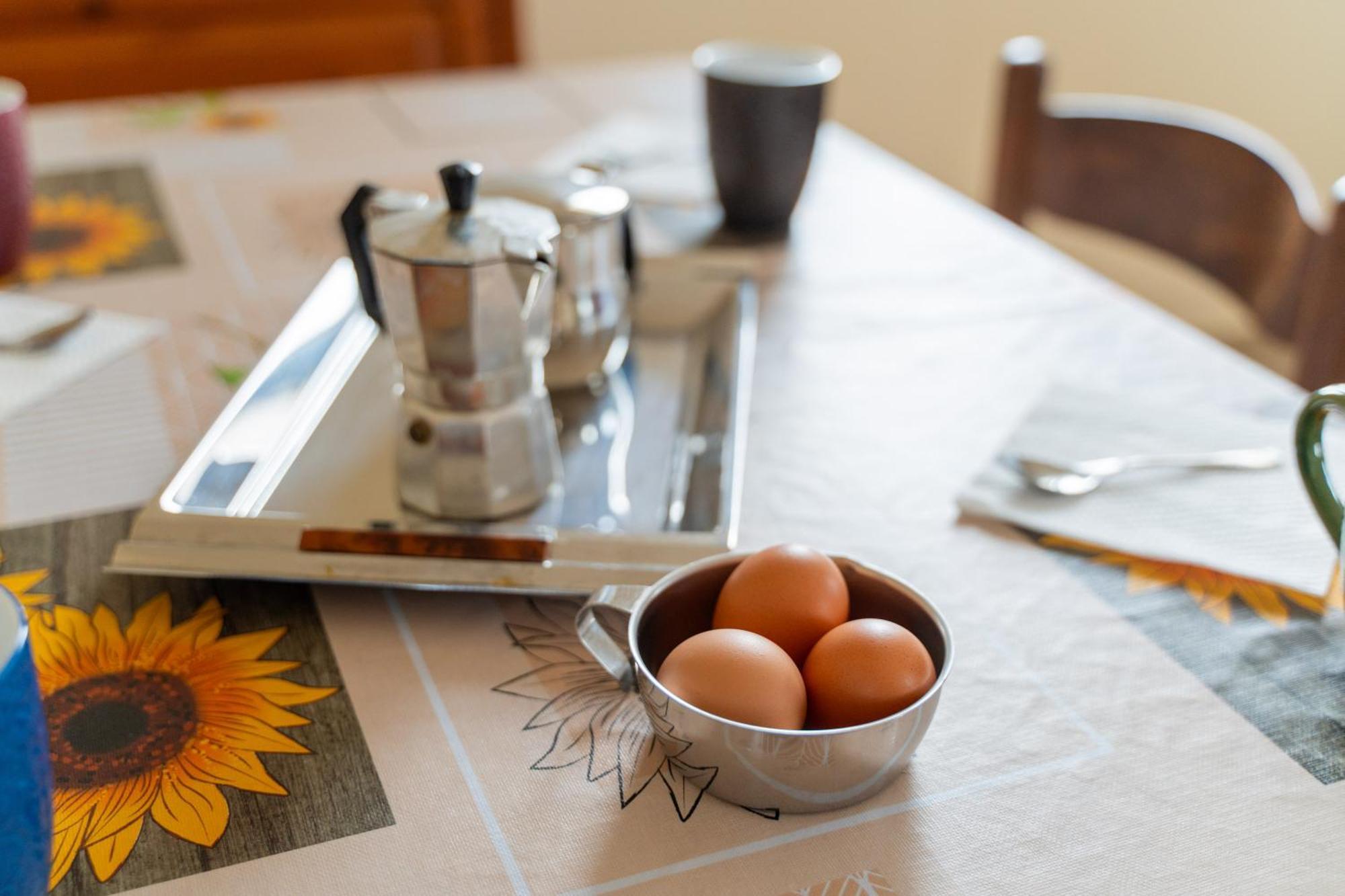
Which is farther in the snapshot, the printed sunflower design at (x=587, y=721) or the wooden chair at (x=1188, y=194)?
the wooden chair at (x=1188, y=194)

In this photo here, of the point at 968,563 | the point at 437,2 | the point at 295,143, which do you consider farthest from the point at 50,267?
the point at 437,2

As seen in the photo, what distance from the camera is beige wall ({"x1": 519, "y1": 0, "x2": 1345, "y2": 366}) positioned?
7.34 feet

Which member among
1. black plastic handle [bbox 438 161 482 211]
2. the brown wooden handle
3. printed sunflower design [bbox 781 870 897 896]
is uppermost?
black plastic handle [bbox 438 161 482 211]

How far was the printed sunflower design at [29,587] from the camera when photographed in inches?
21.6

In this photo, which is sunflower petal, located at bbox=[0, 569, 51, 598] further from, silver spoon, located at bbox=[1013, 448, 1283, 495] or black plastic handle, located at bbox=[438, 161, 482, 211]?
silver spoon, located at bbox=[1013, 448, 1283, 495]

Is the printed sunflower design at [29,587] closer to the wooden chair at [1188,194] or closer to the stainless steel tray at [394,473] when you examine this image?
the stainless steel tray at [394,473]

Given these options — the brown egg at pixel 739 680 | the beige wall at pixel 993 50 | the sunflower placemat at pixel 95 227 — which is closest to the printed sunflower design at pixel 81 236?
the sunflower placemat at pixel 95 227

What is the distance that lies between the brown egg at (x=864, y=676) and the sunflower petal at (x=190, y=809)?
212 millimetres

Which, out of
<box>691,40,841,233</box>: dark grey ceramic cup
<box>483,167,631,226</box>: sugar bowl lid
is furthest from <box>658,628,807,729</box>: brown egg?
<box>691,40,841,233</box>: dark grey ceramic cup

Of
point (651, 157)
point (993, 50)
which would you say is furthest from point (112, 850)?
point (993, 50)

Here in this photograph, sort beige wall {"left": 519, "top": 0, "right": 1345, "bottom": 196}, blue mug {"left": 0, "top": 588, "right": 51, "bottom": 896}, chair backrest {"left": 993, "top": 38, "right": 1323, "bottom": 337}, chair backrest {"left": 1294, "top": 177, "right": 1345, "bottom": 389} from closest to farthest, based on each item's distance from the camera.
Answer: blue mug {"left": 0, "top": 588, "right": 51, "bottom": 896} → chair backrest {"left": 1294, "top": 177, "right": 1345, "bottom": 389} → chair backrest {"left": 993, "top": 38, "right": 1323, "bottom": 337} → beige wall {"left": 519, "top": 0, "right": 1345, "bottom": 196}

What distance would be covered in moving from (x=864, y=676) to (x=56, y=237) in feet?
2.55

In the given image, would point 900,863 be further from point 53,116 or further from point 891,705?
point 53,116

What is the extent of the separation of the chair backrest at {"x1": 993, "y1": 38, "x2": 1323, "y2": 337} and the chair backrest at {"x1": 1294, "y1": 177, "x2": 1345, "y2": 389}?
6 centimetres
